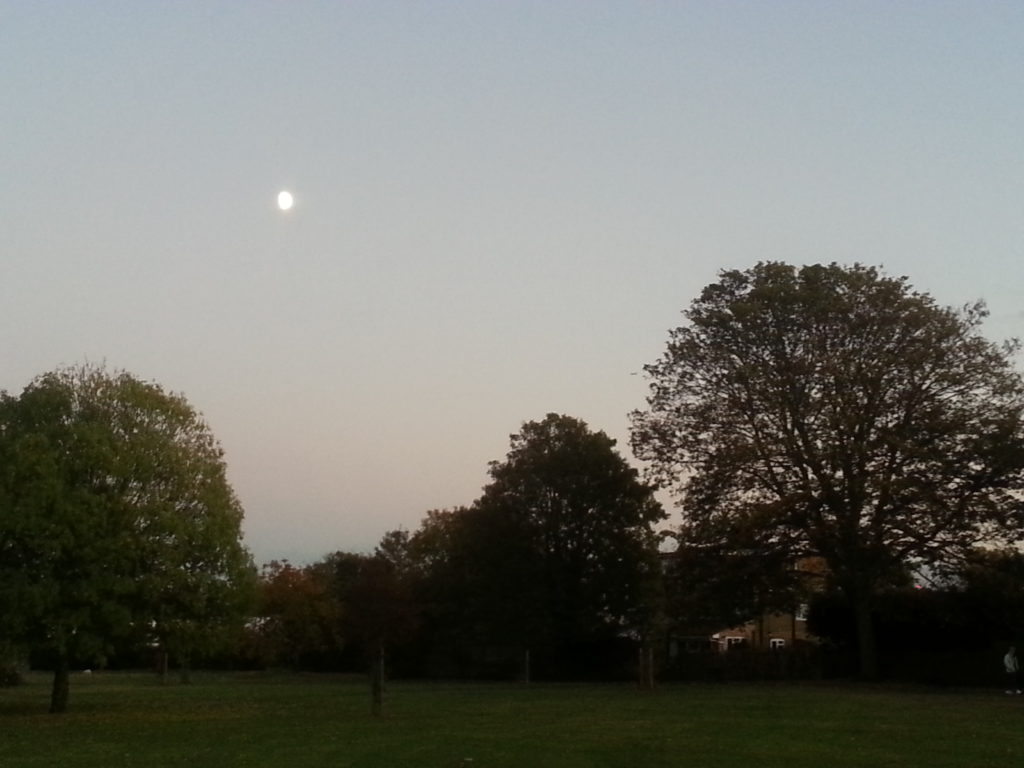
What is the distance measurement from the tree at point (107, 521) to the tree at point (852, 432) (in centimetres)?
1846

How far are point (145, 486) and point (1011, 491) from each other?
2879 centimetres

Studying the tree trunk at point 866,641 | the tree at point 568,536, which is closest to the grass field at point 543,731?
the tree trunk at point 866,641

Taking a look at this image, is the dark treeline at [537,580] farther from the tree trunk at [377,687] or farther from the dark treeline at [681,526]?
the tree trunk at [377,687]

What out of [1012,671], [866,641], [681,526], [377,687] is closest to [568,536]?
[681,526]

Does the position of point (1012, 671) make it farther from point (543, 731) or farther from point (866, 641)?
point (543, 731)

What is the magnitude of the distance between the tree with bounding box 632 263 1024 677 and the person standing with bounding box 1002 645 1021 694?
15.0ft

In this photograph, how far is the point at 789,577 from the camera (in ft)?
144

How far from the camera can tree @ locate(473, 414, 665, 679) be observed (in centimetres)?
5747

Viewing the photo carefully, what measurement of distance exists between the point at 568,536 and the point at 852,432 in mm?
21115

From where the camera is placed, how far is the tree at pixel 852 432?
133 feet

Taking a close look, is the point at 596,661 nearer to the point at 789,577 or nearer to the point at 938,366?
the point at 789,577

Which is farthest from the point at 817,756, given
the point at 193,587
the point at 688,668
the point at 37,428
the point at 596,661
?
the point at 596,661

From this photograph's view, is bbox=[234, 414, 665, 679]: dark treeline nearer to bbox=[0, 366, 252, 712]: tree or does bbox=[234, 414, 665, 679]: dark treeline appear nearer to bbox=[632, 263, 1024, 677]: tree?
bbox=[632, 263, 1024, 677]: tree


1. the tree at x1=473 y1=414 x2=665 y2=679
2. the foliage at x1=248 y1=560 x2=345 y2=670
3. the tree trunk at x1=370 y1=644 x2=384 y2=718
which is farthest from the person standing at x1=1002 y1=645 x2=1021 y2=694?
the foliage at x1=248 y1=560 x2=345 y2=670
